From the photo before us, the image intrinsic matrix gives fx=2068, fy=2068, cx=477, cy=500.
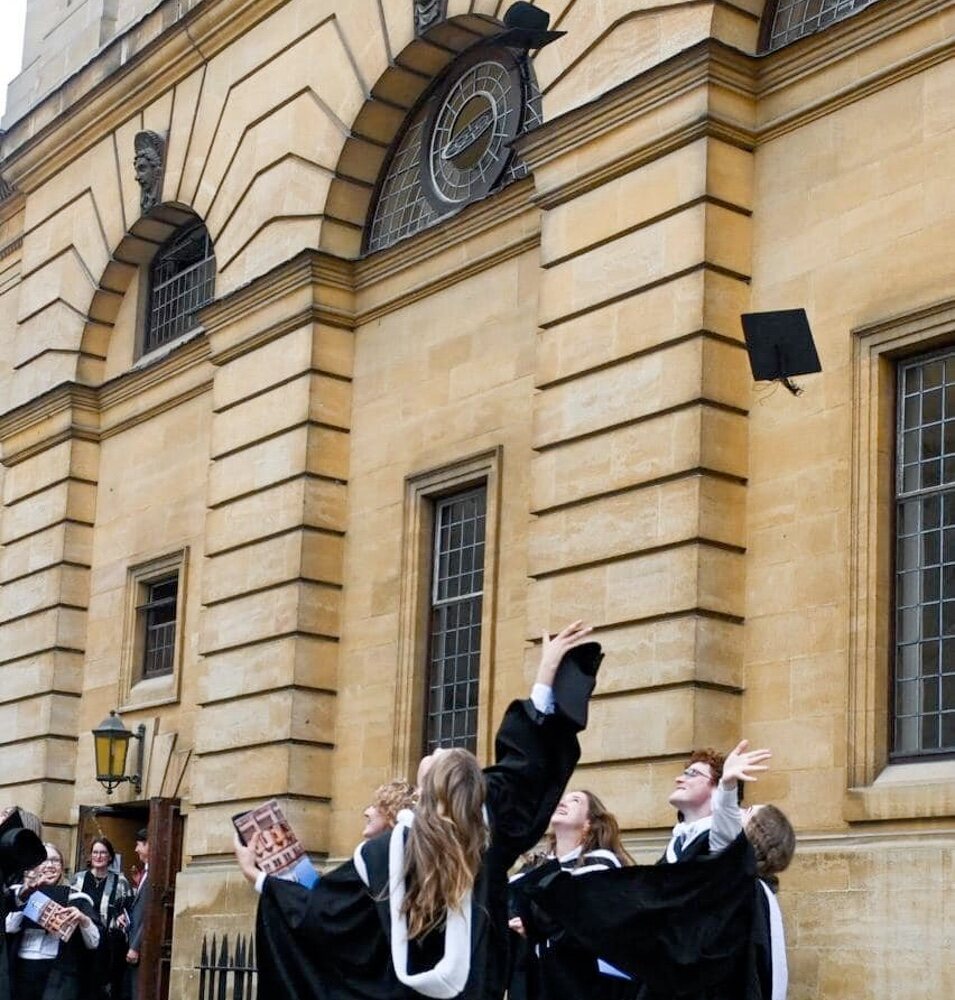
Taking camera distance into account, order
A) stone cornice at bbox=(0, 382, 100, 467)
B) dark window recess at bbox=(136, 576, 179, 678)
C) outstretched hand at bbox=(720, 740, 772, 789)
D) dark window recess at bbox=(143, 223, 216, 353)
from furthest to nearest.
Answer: stone cornice at bbox=(0, 382, 100, 467), dark window recess at bbox=(143, 223, 216, 353), dark window recess at bbox=(136, 576, 179, 678), outstretched hand at bbox=(720, 740, 772, 789)

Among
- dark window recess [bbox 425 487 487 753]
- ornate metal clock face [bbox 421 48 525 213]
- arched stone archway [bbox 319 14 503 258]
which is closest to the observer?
dark window recess [bbox 425 487 487 753]

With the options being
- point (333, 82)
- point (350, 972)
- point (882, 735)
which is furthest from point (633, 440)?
point (350, 972)

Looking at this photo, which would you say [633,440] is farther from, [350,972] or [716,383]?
[350,972]

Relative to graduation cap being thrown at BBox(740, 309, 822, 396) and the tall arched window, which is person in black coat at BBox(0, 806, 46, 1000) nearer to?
graduation cap being thrown at BBox(740, 309, 822, 396)

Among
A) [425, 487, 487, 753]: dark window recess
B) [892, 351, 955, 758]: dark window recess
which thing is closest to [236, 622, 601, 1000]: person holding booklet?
[892, 351, 955, 758]: dark window recess

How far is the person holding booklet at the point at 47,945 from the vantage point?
1457 cm

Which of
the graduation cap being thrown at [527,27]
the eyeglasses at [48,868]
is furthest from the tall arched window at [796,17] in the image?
the eyeglasses at [48,868]

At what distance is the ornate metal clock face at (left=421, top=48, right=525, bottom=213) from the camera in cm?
1861

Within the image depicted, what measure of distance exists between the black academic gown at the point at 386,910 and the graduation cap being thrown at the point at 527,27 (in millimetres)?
9748

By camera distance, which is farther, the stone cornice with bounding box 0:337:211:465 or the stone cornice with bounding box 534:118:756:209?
the stone cornice with bounding box 0:337:211:465

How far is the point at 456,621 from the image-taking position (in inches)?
711

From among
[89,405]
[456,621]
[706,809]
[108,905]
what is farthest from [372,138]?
[706,809]

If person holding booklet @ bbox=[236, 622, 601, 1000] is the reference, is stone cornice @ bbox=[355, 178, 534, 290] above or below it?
above

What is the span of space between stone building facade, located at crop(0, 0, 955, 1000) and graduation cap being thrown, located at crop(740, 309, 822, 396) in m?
0.53
